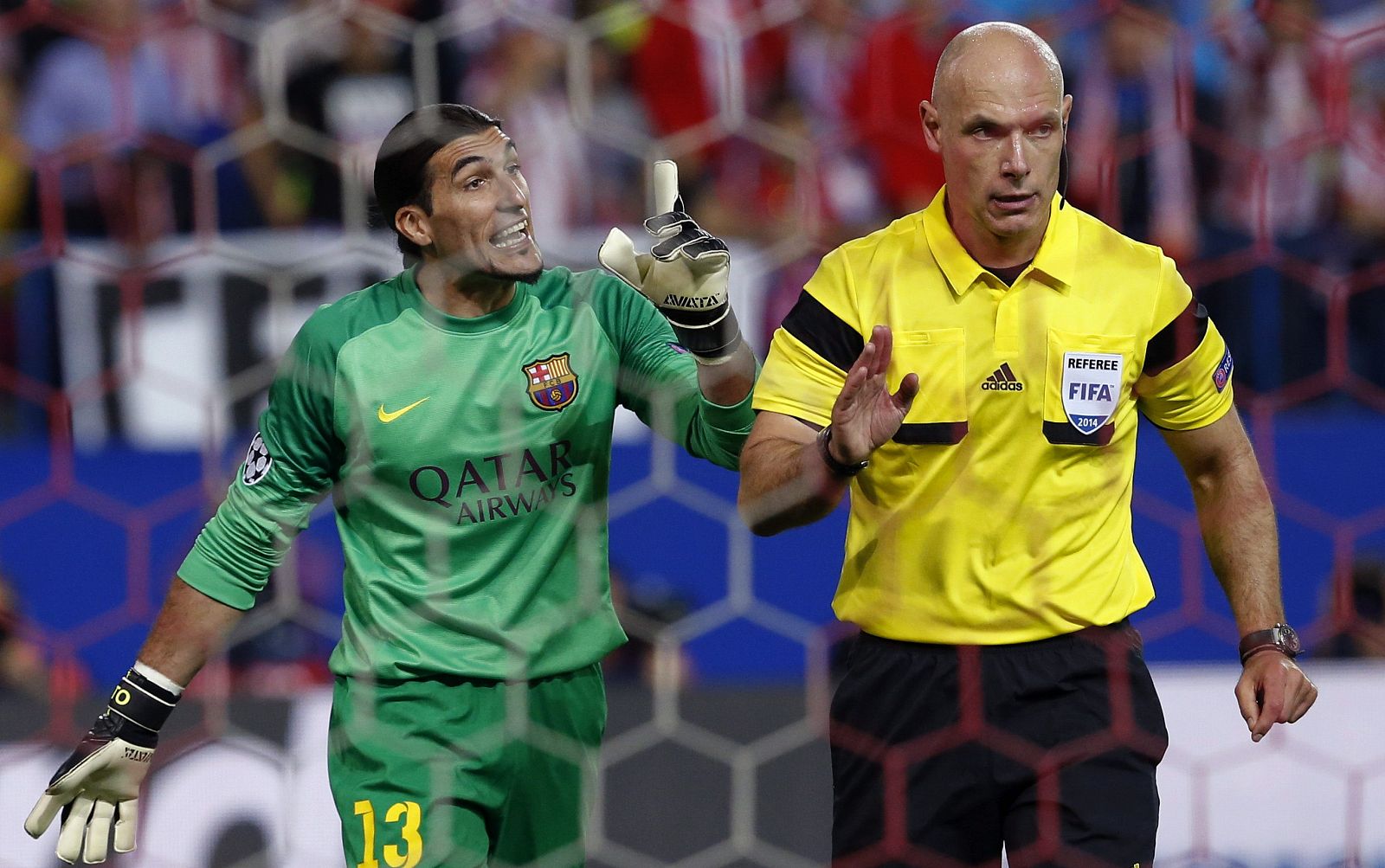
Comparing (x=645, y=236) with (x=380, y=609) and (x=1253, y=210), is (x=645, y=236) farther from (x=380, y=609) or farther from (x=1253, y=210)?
(x=380, y=609)

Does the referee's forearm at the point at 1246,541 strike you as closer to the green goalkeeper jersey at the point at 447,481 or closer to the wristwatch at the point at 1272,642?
the wristwatch at the point at 1272,642

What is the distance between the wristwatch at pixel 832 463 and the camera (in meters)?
1.99

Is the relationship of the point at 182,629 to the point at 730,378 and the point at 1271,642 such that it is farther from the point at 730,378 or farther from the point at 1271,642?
the point at 1271,642

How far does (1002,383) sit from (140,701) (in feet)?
3.93

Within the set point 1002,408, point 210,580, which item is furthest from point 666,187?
point 210,580

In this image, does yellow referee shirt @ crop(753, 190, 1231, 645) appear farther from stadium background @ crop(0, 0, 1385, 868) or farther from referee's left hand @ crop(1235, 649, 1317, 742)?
stadium background @ crop(0, 0, 1385, 868)

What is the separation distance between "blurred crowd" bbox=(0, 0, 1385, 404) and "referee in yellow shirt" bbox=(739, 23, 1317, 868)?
1.35 m

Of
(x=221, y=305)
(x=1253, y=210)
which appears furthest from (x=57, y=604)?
A: (x=1253, y=210)

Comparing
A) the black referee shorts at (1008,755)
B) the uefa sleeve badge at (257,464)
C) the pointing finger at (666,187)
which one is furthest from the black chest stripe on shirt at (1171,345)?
the uefa sleeve badge at (257,464)

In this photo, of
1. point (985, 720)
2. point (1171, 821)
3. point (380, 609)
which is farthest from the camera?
point (1171, 821)

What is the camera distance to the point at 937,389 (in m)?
2.17

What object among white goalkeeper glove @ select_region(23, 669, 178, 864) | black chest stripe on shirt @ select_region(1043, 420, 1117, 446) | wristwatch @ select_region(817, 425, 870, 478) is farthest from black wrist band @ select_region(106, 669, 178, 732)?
black chest stripe on shirt @ select_region(1043, 420, 1117, 446)

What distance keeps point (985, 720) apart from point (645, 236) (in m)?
1.82

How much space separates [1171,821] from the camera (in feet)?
11.1
